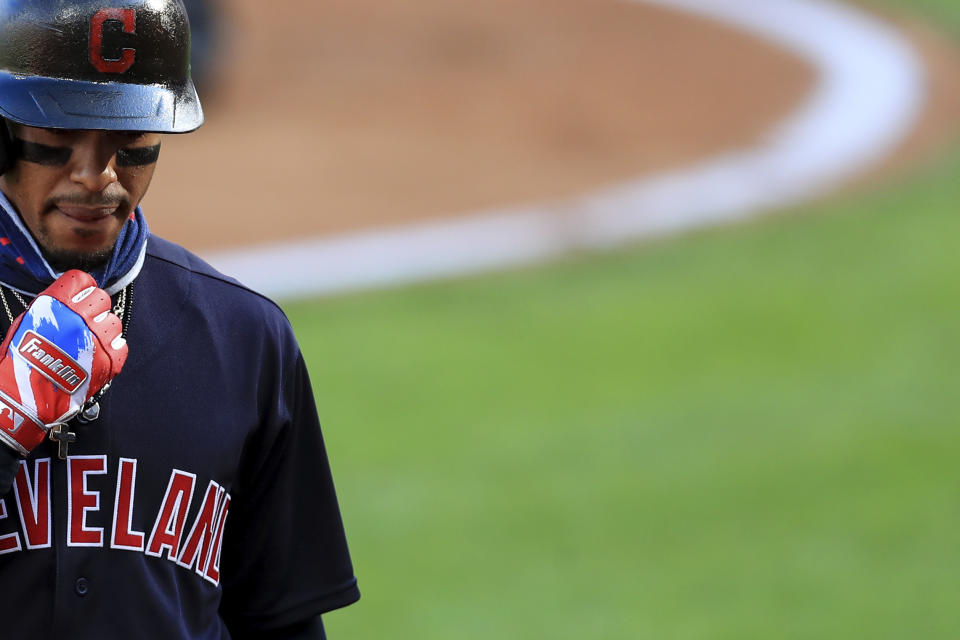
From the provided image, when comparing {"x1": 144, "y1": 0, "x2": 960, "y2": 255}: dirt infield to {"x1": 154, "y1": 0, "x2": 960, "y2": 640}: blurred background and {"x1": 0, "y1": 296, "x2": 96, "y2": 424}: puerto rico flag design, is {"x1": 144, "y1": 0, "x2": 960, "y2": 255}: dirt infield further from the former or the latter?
{"x1": 0, "y1": 296, "x2": 96, "y2": 424}: puerto rico flag design

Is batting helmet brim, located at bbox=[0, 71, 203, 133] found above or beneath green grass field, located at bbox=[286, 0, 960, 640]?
above

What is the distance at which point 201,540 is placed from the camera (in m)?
2.73

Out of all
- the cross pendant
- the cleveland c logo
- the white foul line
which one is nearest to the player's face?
the cleveland c logo

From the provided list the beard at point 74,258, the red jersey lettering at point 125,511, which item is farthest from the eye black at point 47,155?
the red jersey lettering at point 125,511

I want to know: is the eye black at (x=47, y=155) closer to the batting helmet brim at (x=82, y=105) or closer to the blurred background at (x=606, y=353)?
the batting helmet brim at (x=82, y=105)

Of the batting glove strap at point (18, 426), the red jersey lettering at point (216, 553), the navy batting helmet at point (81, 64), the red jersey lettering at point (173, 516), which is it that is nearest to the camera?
the batting glove strap at point (18, 426)

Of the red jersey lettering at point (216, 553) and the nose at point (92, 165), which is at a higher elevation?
the nose at point (92, 165)

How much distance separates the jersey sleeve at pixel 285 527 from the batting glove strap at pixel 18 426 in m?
0.46

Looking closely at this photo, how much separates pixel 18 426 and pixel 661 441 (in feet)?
20.7

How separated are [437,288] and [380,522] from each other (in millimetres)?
3478

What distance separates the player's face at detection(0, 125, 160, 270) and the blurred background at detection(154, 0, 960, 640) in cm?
427

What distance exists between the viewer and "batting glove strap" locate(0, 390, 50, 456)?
2.43m

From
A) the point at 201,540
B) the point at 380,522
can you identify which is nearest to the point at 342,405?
the point at 380,522

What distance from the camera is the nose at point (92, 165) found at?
2.52 metres
